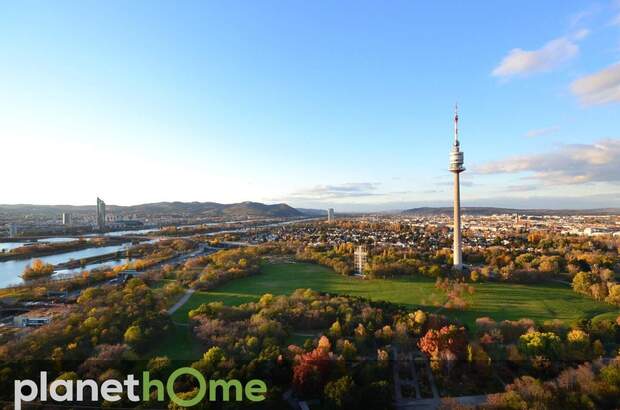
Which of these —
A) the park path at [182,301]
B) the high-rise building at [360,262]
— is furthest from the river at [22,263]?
the high-rise building at [360,262]

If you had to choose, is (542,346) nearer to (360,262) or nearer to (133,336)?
(133,336)

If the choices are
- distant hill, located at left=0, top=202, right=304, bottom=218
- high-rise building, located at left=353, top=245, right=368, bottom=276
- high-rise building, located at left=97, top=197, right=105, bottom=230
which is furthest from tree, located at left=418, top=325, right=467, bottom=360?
distant hill, located at left=0, top=202, right=304, bottom=218

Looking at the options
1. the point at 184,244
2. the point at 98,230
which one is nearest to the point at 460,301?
the point at 184,244

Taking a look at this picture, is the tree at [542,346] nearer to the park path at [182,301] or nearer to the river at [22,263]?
the park path at [182,301]

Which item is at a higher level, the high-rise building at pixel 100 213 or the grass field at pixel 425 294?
the high-rise building at pixel 100 213

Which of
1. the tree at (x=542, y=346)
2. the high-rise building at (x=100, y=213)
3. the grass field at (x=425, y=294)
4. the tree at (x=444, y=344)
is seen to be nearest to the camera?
the tree at (x=444, y=344)

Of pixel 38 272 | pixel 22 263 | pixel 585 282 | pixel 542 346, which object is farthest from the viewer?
pixel 22 263

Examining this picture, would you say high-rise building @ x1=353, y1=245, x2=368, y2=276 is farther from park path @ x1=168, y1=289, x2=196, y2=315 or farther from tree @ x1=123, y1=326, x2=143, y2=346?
tree @ x1=123, y1=326, x2=143, y2=346

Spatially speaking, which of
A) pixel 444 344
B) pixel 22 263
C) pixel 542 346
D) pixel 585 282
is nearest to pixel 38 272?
pixel 22 263
